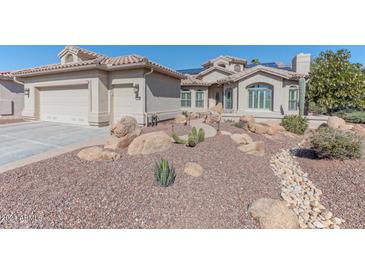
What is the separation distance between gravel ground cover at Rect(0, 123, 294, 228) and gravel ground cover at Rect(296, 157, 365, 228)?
1.36 metres

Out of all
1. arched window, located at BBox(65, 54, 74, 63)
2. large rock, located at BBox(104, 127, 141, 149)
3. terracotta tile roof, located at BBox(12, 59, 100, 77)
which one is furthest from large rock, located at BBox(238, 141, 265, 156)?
arched window, located at BBox(65, 54, 74, 63)

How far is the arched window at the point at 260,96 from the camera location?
16484 mm

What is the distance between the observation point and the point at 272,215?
3844 millimetres

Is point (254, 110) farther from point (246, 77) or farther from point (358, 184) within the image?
point (358, 184)

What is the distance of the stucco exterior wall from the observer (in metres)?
11.6

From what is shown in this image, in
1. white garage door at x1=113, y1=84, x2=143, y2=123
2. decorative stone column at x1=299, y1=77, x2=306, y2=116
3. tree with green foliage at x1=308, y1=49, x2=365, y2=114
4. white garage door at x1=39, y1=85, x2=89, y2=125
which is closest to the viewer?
white garage door at x1=113, y1=84, x2=143, y2=123

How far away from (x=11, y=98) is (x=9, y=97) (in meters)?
0.16

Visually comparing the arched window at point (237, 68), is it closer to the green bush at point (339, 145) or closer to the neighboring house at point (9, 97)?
the green bush at point (339, 145)

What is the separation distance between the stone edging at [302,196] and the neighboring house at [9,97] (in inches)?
750

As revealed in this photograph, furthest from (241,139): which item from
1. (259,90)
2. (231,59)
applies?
(231,59)

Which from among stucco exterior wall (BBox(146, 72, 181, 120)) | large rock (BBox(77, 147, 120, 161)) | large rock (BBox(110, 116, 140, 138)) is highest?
Result: stucco exterior wall (BBox(146, 72, 181, 120))

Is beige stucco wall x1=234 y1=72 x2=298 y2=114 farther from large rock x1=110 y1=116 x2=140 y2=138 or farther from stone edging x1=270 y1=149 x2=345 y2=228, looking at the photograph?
large rock x1=110 y1=116 x2=140 y2=138

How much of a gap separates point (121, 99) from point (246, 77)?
10.4 m

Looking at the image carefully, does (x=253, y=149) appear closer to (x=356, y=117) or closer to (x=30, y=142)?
(x=30, y=142)
